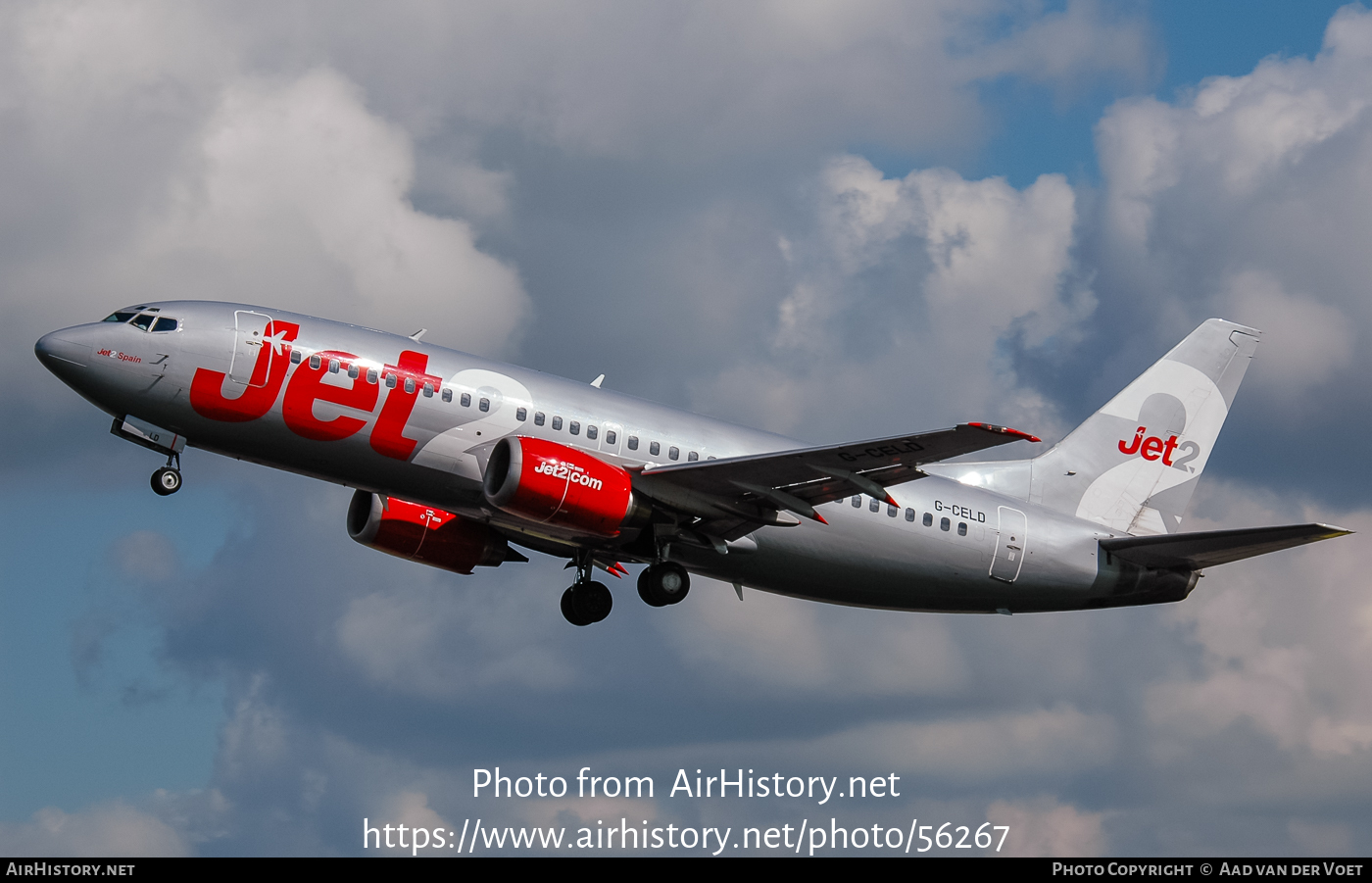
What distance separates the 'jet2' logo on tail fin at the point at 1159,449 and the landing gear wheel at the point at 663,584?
1565 cm

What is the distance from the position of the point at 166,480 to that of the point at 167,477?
0.08 metres

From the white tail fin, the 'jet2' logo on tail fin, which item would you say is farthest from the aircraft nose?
the 'jet2' logo on tail fin

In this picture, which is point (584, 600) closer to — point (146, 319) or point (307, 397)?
point (307, 397)

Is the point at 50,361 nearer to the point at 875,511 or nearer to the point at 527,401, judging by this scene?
the point at 527,401

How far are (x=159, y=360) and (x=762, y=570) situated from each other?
16115mm

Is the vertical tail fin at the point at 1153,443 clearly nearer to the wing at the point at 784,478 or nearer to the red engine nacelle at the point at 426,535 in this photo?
the wing at the point at 784,478

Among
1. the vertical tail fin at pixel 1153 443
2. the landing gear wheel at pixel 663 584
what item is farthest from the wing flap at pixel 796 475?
the vertical tail fin at pixel 1153 443

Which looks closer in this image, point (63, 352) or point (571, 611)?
point (63, 352)

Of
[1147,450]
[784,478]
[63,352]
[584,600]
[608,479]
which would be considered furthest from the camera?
[1147,450]

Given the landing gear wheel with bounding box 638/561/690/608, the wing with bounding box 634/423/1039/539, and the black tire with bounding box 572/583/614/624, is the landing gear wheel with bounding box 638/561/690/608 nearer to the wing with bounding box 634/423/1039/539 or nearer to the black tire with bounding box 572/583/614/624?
the wing with bounding box 634/423/1039/539

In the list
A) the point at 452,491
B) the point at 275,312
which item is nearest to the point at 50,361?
the point at 275,312

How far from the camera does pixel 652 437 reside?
37.9 m

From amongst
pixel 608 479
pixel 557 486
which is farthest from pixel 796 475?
pixel 557 486

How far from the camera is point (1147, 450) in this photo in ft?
152
